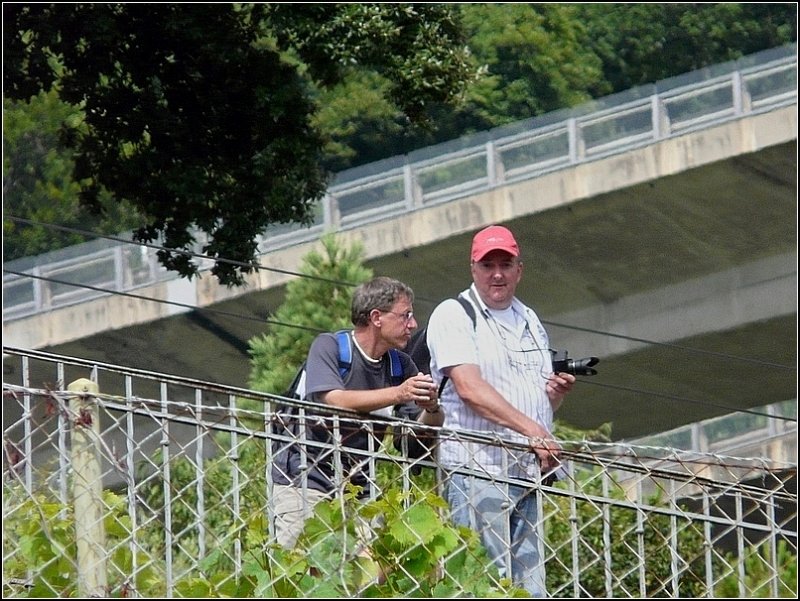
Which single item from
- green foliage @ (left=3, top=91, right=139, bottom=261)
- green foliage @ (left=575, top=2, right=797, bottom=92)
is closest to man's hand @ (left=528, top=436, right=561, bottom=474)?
green foliage @ (left=3, top=91, right=139, bottom=261)

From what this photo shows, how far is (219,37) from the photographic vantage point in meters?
11.1

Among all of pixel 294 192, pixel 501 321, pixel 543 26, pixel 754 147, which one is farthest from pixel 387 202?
pixel 501 321

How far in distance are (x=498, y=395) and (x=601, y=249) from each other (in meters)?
14.8

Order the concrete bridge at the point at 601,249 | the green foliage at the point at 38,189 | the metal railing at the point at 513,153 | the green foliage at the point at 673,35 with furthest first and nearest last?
1. the green foliage at the point at 673,35
2. the green foliage at the point at 38,189
3. the metal railing at the point at 513,153
4. the concrete bridge at the point at 601,249

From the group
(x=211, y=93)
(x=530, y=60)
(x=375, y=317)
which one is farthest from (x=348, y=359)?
(x=530, y=60)

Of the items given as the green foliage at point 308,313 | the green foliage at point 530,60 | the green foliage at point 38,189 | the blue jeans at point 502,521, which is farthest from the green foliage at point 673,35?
the blue jeans at point 502,521

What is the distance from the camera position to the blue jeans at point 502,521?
15.5 ft

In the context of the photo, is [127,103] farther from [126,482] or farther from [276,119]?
[126,482]

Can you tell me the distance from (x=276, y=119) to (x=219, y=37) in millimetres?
695

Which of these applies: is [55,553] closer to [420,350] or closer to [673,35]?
[420,350]

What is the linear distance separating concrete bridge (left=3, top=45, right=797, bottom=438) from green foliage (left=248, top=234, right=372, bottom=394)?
12.9 feet

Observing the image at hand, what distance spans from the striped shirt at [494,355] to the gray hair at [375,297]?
0.15 m

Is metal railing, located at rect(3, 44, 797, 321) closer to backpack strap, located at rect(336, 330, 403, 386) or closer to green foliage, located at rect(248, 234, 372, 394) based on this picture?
green foliage, located at rect(248, 234, 372, 394)

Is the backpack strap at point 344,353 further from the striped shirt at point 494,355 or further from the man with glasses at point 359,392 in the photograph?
the striped shirt at point 494,355
